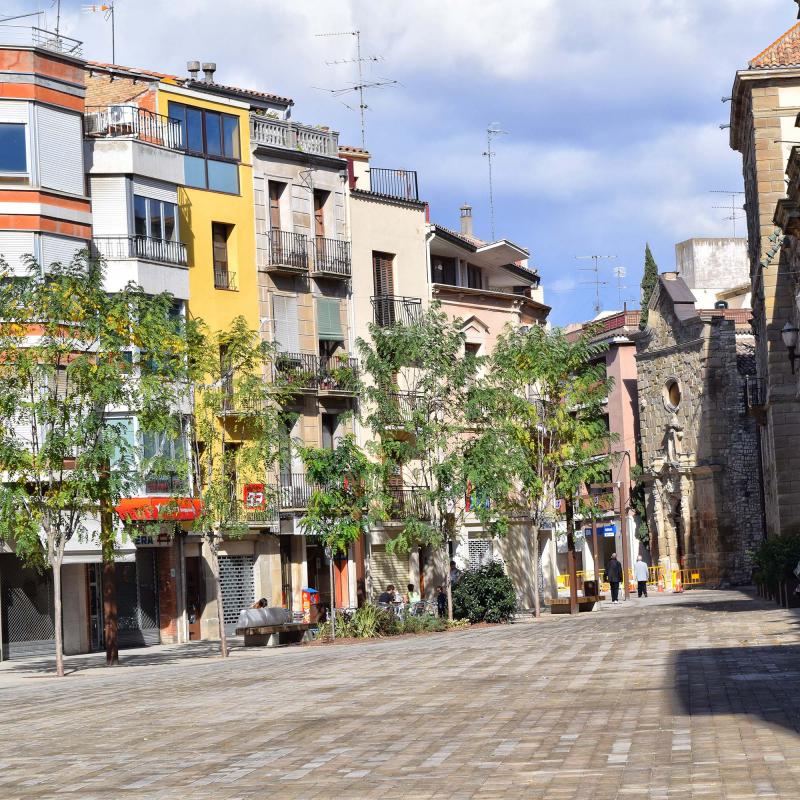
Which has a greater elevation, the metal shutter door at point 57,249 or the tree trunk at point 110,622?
the metal shutter door at point 57,249

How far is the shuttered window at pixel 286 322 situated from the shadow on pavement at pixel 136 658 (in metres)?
9.95

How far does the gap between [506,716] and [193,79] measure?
123ft

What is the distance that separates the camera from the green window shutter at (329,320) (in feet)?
158

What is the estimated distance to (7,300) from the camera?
30.1m

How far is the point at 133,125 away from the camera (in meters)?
42.3

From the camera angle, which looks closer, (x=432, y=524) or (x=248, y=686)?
(x=248, y=686)

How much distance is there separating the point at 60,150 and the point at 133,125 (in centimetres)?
361

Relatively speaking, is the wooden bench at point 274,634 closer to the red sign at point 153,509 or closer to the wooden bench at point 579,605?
the red sign at point 153,509

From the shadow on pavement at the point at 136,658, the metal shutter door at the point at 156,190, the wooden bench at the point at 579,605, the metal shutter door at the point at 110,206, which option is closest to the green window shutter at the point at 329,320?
the metal shutter door at the point at 156,190

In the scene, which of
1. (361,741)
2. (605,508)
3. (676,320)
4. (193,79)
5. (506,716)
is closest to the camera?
(361,741)

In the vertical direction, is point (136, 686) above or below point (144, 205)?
below

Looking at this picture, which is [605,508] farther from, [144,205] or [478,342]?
[144,205]

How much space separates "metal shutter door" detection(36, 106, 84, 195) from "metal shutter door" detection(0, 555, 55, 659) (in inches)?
373

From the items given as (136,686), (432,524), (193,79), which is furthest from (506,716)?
(193,79)
